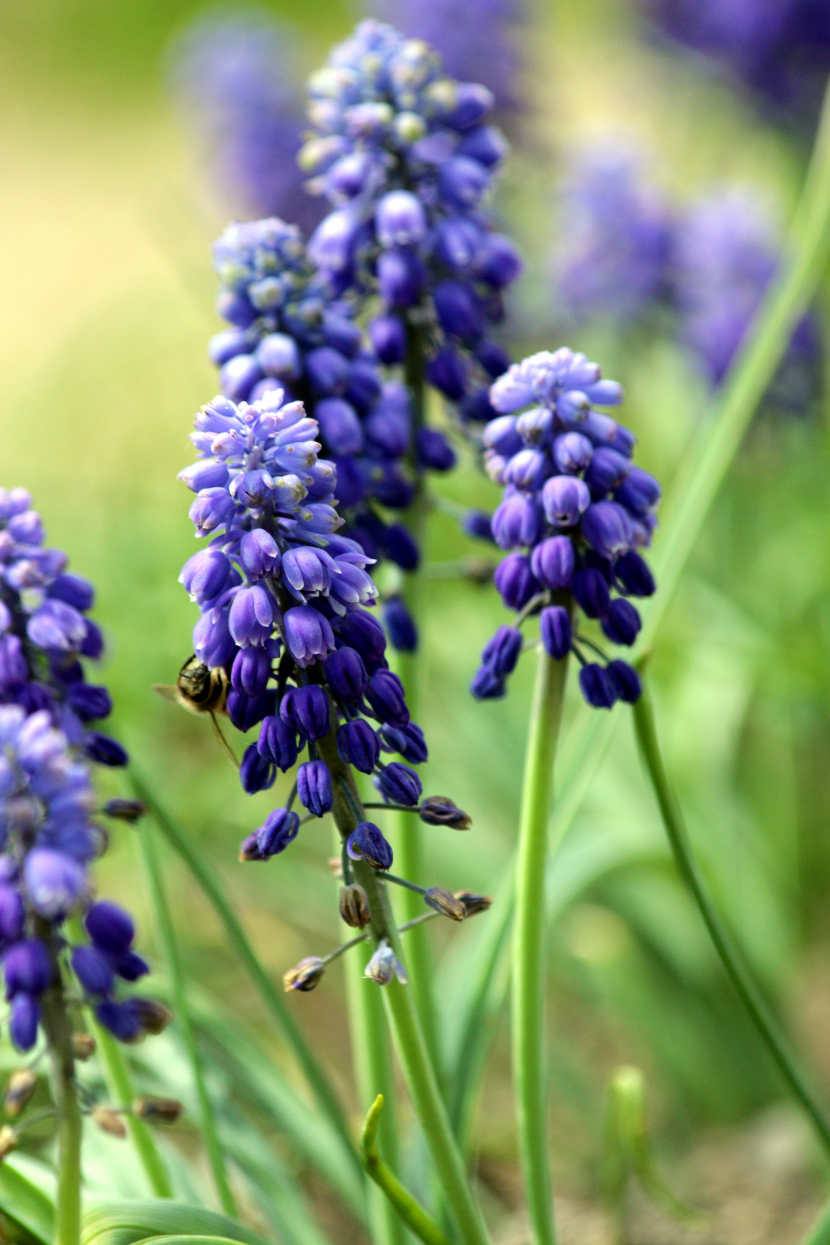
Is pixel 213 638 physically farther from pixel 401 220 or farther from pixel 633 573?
pixel 401 220

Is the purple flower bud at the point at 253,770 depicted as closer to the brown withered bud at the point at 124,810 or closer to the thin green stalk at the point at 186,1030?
the brown withered bud at the point at 124,810

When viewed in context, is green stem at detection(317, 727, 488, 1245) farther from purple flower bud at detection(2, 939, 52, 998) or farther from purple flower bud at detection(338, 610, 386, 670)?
purple flower bud at detection(2, 939, 52, 998)

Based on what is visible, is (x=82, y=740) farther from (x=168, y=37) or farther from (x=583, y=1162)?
(x=168, y=37)

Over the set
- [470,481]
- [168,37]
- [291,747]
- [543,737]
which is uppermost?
[168,37]

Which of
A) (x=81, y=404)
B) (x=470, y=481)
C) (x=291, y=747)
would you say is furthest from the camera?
(x=81, y=404)

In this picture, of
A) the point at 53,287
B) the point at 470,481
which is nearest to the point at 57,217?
the point at 53,287

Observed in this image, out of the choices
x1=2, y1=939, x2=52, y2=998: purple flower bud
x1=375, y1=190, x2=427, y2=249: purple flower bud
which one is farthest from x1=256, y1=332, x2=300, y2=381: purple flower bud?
x1=2, y1=939, x2=52, y2=998: purple flower bud

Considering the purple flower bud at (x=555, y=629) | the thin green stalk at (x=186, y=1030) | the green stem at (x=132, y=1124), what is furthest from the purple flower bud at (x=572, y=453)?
the green stem at (x=132, y=1124)
